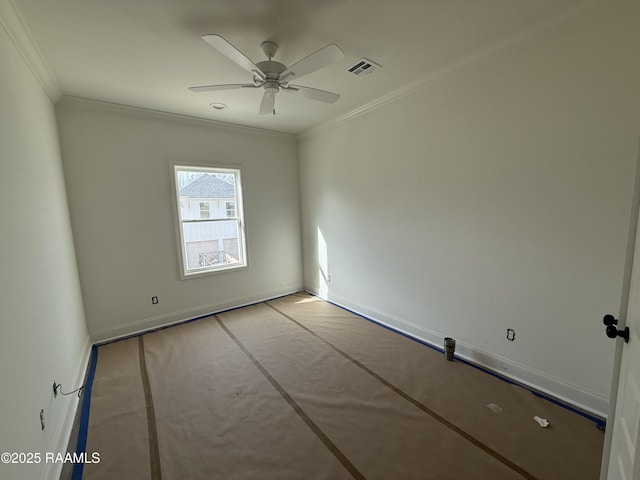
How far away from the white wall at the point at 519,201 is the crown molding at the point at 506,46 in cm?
4

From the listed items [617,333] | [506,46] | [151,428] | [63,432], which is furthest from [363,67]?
[63,432]

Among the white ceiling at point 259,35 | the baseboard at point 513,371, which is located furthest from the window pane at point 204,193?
the baseboard at point 513,371

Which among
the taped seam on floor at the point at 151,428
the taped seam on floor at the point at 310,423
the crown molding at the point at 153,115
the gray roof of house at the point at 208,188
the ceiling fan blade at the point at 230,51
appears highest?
the crown molding at the point at 153,115

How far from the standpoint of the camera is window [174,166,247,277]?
12.3ft

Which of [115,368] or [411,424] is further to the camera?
[115,368]

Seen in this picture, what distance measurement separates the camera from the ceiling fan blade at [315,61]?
168 cm

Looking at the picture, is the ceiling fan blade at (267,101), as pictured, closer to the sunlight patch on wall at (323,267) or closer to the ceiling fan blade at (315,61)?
the ceiling fan blade at (315,61)

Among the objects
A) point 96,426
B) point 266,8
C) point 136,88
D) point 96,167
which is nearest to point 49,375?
point 96,426

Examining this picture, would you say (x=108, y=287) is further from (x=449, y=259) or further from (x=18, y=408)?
(x=449, y=259)

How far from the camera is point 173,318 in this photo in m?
3.68

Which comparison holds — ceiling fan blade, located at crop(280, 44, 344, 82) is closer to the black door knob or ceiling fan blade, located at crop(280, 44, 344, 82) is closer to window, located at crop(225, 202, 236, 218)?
the black door knob

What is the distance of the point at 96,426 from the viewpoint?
1964mm

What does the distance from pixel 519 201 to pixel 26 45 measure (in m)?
3.79

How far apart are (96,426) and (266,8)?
3051 mm
